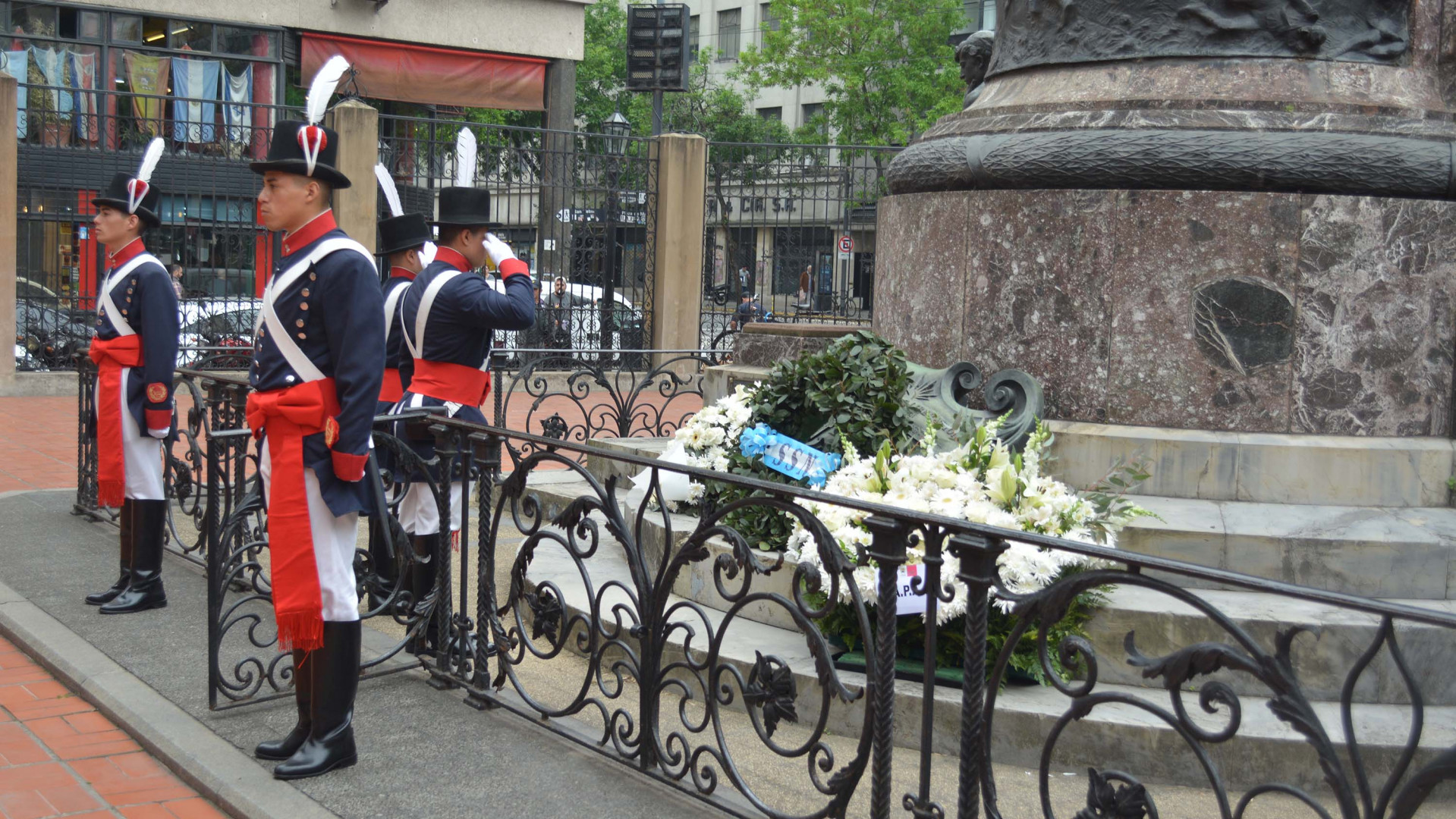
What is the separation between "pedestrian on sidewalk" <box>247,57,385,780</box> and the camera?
4.29 metres

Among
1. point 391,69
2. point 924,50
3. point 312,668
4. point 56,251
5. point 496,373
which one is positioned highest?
point 924,50

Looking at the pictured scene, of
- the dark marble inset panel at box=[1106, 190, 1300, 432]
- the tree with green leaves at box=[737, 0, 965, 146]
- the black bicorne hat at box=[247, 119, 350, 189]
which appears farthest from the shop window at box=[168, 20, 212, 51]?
the dark marble inset panel at box=[1106, 190, 1300, 432]

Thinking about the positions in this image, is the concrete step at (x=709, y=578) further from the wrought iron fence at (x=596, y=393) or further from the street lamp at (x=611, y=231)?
the street lamp at (x=611, y=231)

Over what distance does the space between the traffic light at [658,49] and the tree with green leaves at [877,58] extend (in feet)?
44.8

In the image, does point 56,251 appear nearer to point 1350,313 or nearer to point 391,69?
point 391,69

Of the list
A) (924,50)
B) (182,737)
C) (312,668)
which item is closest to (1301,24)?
(312,668)

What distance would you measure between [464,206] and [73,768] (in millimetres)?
2708

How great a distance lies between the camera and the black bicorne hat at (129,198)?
6.56 m

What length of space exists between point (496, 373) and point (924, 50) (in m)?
27.6

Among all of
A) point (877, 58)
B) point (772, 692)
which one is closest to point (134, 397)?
point (772, 692)

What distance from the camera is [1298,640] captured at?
471 centimetres

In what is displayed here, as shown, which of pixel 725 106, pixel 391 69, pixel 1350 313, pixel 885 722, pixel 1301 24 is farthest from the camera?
pixel 725 106

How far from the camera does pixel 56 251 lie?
1644 centimetres

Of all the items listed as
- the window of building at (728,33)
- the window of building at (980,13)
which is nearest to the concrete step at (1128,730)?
the window of building at (980,13)
